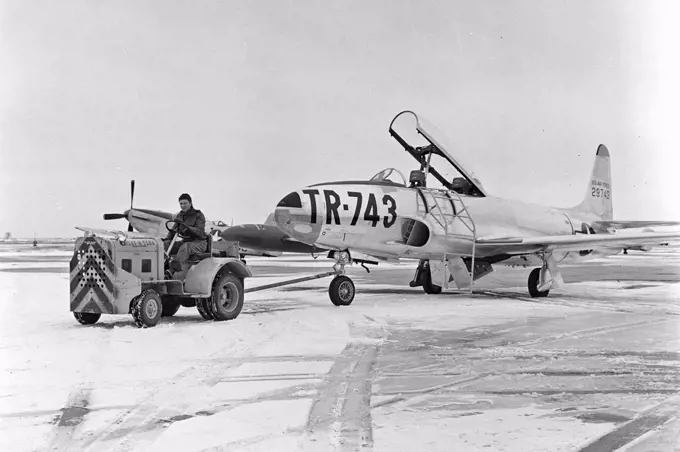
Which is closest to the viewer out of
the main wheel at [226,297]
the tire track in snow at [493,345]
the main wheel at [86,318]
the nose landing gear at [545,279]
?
the tire track in snow at [493,345]

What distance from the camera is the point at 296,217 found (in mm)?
12594

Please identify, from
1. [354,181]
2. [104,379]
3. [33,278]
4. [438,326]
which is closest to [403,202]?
[354,181]

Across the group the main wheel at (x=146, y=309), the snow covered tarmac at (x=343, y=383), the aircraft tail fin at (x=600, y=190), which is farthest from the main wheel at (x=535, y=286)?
the main wheel at (x=146, y=309)

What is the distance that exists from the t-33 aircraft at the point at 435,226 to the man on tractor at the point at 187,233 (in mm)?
2502

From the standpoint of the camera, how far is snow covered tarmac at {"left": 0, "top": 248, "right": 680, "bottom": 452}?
4113 mm

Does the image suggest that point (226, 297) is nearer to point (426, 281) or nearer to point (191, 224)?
point (191, 224)

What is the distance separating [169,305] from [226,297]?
110 cm

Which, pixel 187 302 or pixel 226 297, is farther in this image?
pixel 187 302

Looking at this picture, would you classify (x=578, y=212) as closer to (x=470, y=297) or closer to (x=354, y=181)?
(x=470, y=297)

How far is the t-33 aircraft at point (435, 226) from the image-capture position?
1304cm

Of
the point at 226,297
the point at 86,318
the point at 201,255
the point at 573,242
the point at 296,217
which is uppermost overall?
the point at 296,217

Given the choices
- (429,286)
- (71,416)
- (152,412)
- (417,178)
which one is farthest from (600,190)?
(71,416)

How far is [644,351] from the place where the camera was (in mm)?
7348

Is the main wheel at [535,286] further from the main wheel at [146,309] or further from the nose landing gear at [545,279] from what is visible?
the main wheel at [146,309]
